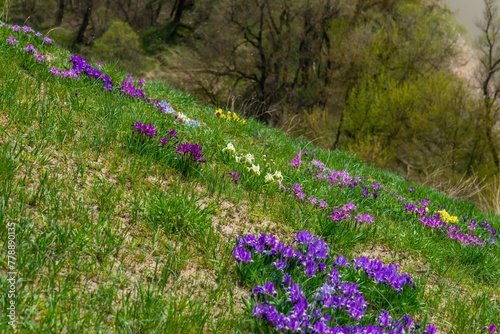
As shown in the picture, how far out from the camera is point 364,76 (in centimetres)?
3086

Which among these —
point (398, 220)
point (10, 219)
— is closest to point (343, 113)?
point (398, 220)

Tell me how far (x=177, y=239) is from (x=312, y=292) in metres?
1.07

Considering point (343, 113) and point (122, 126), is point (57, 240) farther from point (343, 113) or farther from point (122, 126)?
point (343, 113)

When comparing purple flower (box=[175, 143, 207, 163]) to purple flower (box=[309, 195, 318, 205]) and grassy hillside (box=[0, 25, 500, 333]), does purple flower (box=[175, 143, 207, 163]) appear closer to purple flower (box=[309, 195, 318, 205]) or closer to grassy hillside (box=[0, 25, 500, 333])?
grassy hillside (box=[0, 25, 500, 333])

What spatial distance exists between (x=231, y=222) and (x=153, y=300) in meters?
1.54

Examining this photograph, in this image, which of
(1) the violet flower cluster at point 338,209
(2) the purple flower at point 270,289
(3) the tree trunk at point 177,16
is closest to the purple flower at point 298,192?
(1) the violet flower cluster at point 338,209

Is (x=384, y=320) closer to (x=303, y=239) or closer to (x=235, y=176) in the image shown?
(x=303, y=239)

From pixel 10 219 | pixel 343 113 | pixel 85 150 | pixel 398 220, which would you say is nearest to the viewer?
pixel 10 219

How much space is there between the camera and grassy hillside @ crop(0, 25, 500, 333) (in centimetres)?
227

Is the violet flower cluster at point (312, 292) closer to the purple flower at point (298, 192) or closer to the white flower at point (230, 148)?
the purple flower at point (298, 192)

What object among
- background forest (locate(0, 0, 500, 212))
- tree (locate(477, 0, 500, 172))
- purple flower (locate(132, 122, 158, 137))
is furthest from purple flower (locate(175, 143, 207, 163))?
tree (locate(477, 0, 500, 172))

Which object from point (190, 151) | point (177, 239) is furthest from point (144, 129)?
point (177, 239)

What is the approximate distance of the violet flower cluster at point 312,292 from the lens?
2258 millimetres

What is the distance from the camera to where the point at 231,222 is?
378 centimetres
